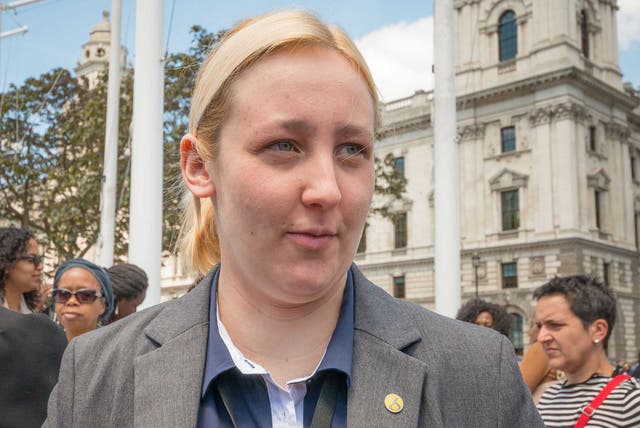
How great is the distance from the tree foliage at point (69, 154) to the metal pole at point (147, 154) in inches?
286

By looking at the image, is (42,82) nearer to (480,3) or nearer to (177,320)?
(177,320)

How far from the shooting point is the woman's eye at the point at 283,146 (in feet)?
4.52

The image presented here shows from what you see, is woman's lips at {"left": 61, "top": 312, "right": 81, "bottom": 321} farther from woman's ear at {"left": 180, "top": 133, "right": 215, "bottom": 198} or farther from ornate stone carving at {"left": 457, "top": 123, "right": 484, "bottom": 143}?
ornate stone carving at {"left": 457, "top": 123, "right": 484, "bottom": 143}

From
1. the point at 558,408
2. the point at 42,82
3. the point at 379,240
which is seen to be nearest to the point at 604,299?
the point at 558,408

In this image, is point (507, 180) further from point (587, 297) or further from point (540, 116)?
point (587, 297)

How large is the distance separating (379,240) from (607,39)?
54.0 feet

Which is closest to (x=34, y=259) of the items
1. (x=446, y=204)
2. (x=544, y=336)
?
(x=544, y=336)

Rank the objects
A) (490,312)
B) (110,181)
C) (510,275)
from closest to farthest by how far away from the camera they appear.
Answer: (490,312)
(110,181)
(510,275)

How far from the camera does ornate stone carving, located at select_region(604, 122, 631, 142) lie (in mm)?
39562

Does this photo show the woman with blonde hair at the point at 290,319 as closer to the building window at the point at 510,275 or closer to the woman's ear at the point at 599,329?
the woman's ear at the point at 599,329

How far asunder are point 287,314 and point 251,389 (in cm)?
16

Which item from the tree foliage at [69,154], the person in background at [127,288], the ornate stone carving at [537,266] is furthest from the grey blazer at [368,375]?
the ornate stone carving at [537,266]

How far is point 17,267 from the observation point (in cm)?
402

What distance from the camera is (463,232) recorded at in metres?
40.1
